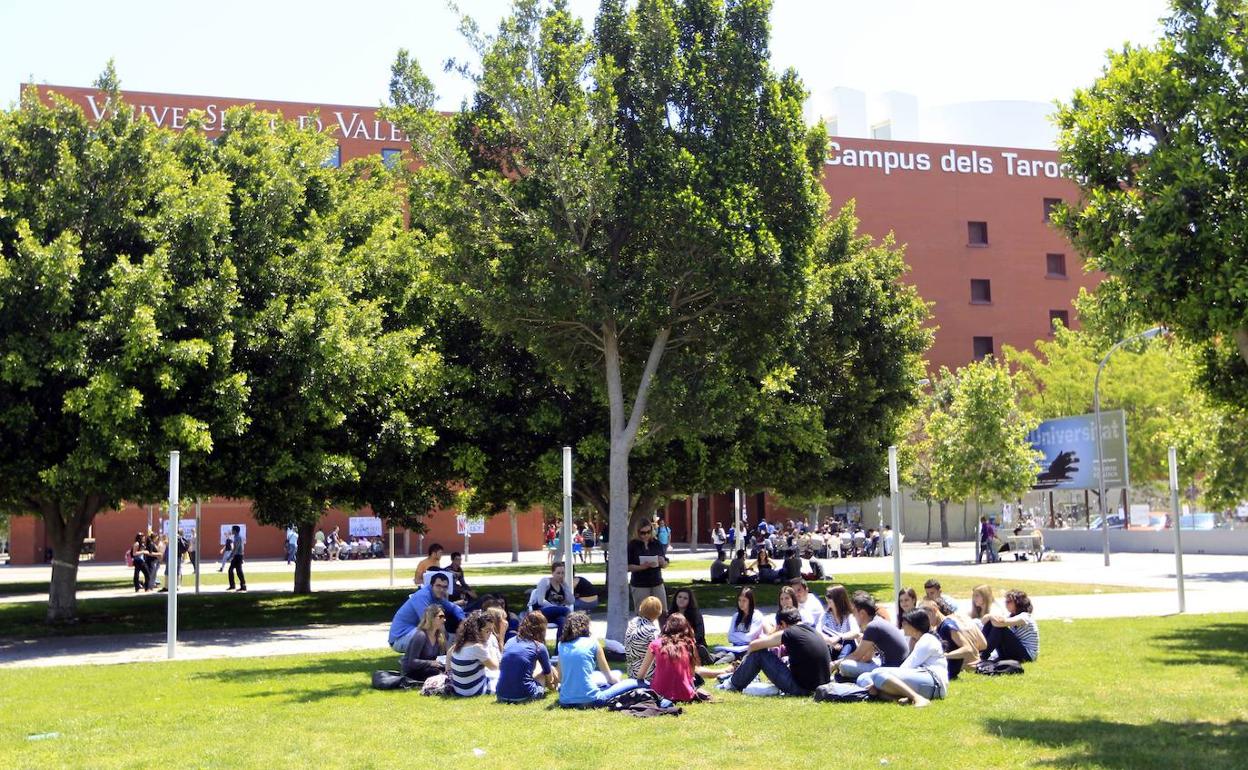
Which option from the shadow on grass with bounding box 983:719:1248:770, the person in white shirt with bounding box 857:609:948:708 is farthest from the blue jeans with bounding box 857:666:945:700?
the shadow on grass with bounding box 983:719:1248:770

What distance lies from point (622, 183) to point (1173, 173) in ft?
24.6

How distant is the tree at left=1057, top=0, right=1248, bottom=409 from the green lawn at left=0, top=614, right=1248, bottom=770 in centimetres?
355

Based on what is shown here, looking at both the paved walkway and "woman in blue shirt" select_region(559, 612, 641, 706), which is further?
the paved walkway

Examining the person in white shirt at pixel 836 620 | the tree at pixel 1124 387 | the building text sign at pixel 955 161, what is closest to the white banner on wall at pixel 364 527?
the building text sign at pixel 955 161

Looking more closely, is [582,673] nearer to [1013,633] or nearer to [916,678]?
[916,678]

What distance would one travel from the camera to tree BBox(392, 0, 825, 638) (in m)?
16.2

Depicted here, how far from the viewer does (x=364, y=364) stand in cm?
2148

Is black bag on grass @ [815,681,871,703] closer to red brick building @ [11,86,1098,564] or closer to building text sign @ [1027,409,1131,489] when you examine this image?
building text sign @ [1027,409,1131,489]

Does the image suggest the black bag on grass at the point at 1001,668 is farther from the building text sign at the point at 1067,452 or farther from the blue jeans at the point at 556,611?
the building text sign at the point at 1067,452

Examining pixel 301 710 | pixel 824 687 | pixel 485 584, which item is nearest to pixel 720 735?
pixel 824 687

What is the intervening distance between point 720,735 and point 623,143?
9.64 m

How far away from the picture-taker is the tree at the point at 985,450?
4881 centimetres

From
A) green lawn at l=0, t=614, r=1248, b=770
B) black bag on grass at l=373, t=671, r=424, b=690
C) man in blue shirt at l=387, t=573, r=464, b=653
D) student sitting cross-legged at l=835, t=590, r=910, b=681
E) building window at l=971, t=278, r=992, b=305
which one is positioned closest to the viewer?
green lawn at l=0, t=614, r=1248, b=770

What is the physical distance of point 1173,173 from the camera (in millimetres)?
10906
